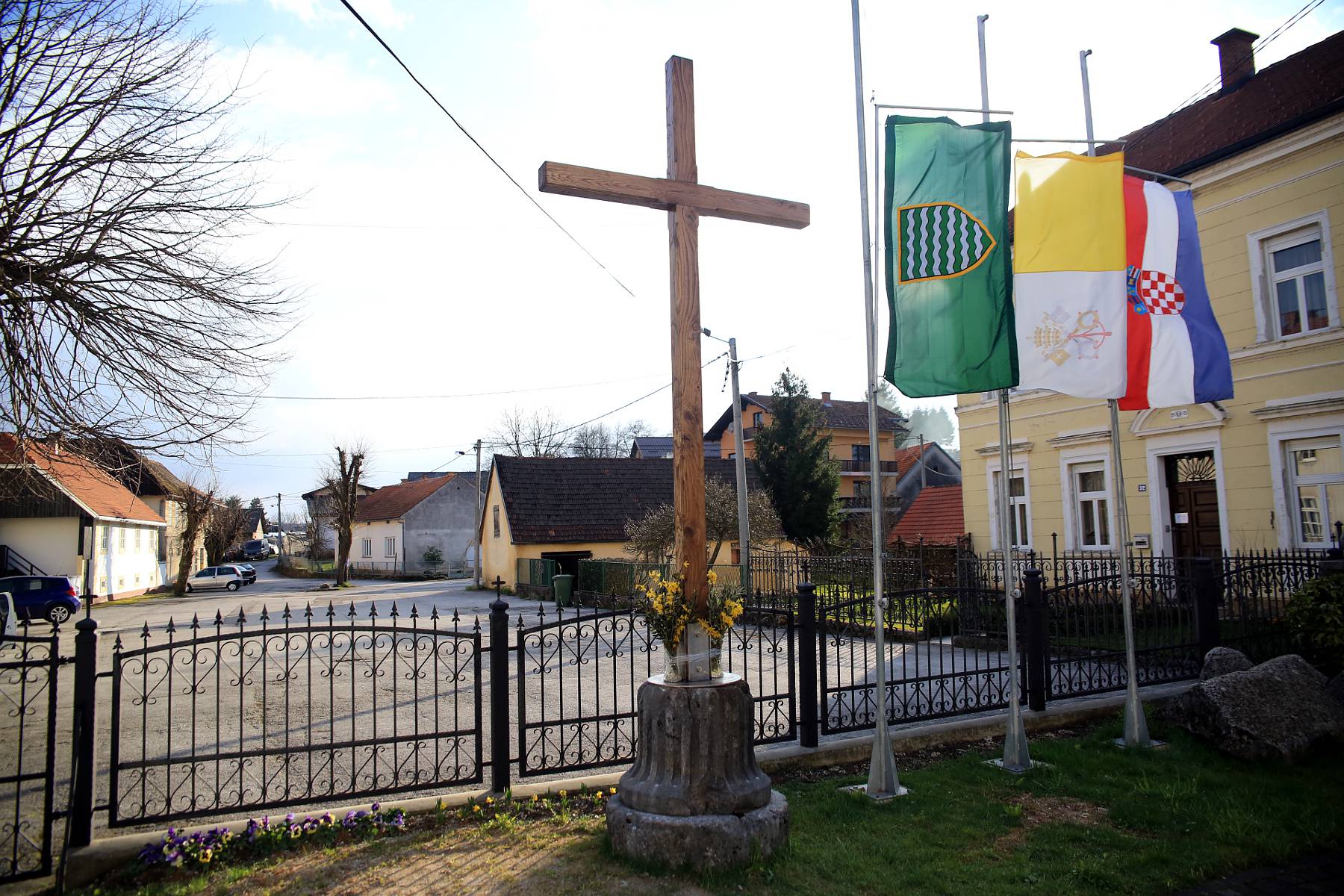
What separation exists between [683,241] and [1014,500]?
55.2ft

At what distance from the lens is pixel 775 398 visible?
37594 millimetres

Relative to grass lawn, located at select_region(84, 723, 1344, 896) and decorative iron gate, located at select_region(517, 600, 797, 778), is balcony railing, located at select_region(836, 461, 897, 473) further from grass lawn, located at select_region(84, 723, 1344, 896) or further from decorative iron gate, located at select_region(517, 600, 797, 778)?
grass lawn, located at select_region(84, 723, 1344, 896)

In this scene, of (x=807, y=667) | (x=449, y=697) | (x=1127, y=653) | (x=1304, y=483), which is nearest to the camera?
(x=807, y=667)

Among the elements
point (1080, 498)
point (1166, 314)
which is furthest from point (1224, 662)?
point (1080, 498)

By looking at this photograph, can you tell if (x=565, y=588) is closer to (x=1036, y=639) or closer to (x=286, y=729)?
(x=1036, y=639)

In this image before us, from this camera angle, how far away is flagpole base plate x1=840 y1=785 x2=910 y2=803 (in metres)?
5.80

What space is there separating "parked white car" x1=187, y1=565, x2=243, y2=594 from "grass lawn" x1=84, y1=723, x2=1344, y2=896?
142ft

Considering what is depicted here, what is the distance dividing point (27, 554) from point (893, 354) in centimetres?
3505

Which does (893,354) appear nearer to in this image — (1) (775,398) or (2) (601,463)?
(2) (601,463)

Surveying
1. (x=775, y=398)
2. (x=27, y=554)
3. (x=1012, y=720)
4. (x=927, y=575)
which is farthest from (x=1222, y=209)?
(x=27, y=554)

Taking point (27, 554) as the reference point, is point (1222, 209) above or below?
above

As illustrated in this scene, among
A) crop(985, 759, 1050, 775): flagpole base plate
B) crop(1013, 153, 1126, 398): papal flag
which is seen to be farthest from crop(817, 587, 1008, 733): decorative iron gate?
crop(1013, 153, 1126, 398): papal flag

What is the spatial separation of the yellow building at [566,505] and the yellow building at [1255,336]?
51.1 ft

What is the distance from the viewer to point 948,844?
5012 millimetres
